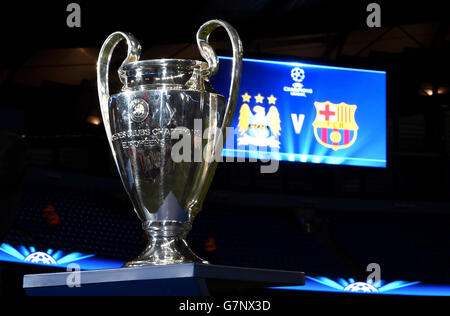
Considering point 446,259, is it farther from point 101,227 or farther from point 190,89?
point 190,89

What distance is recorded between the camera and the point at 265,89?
549 centimetres

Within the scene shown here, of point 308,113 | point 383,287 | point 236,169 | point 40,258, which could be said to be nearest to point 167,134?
point 40,258

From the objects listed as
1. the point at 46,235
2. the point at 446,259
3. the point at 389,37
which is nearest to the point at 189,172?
the point at 46,235

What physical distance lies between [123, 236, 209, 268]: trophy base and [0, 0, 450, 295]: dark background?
223 cm

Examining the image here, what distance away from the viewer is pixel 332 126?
5.61 metres

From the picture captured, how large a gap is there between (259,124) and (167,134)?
4.42 meters

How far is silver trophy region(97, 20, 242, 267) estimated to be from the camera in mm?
987

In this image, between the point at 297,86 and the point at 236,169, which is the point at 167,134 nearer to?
the point at 297,86

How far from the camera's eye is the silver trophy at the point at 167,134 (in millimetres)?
987

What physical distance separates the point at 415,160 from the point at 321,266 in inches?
139

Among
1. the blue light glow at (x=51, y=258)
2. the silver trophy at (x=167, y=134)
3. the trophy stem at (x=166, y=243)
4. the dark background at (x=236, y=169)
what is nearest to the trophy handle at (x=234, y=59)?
the silver trophy at (x=167, y=134)

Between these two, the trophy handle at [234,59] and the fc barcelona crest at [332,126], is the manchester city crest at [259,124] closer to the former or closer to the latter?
the fc barcelona crest at [332,126]

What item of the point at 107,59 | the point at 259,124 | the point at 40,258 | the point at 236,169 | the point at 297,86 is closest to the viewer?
the point at 107,59

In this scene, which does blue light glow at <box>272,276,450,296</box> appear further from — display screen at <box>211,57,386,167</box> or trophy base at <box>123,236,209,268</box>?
trophy base at <box>123,236,209,268</box>
